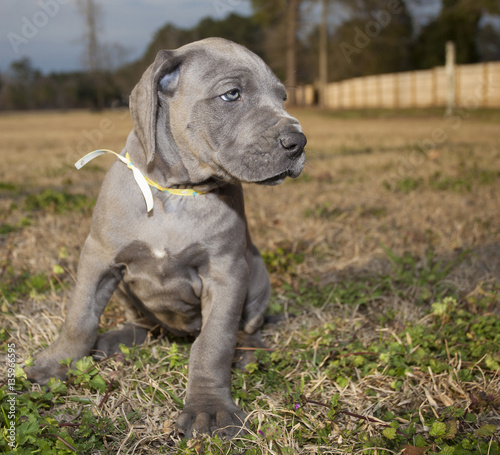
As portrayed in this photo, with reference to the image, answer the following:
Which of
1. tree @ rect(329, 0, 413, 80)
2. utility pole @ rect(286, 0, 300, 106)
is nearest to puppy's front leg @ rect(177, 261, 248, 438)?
tree @ rect(329, 0, 413, 80)

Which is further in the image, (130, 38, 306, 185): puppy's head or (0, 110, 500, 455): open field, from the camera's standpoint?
(130, 38, 306, 185): puppy's head

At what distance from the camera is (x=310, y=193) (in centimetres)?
599

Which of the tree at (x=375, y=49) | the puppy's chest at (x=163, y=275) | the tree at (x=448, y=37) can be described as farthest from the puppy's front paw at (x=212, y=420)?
the tree at (x=448, y=37)

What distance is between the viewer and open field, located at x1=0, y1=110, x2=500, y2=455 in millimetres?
1979

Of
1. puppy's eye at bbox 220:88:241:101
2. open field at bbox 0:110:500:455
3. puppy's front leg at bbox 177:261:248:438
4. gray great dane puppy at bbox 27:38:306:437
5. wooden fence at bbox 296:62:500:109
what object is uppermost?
puppy's eye at bbox 220:88:241:101

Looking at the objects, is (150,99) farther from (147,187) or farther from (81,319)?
(81,319)

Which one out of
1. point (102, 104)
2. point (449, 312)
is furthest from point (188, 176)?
point (102, 104)

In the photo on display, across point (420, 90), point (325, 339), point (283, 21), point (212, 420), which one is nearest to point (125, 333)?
point (212, 420)

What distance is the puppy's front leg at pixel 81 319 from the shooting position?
235cm

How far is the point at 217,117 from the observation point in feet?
7.50

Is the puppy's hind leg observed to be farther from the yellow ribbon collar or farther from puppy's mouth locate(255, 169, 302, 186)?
puppy's mouth locate(255, 169, 302, 186)

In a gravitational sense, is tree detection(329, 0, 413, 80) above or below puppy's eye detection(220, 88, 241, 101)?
below

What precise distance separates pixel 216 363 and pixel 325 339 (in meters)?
0.67

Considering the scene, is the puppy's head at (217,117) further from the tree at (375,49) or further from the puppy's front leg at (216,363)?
Answer: the tree at (375,49)
